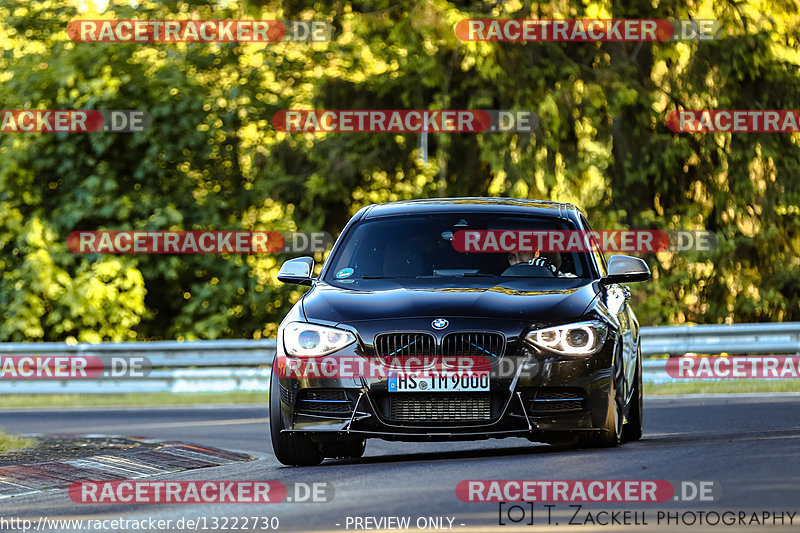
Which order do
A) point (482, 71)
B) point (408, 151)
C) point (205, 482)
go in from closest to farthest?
point (205, 482) → point (482, 71) → point (408, 151)

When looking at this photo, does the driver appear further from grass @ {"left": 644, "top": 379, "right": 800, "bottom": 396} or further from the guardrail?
the guardrail

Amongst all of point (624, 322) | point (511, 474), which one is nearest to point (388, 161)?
point (624, 322)

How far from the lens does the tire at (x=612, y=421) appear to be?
903 centimetres

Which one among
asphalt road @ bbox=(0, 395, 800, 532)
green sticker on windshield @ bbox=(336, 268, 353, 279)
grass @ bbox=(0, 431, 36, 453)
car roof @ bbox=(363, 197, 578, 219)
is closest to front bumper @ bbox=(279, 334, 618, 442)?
asphalt road @ bbox=(0, 395, 800, 532)

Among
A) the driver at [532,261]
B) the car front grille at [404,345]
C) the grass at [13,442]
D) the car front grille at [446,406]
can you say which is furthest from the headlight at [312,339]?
the grass at [13,442]

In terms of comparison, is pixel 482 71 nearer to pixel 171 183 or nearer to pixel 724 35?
pixel 724 35

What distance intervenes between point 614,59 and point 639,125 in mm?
1189

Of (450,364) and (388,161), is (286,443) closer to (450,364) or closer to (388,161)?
(450,364)

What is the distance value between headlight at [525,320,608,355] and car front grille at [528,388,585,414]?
24cm

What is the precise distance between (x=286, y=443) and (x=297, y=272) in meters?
1.38

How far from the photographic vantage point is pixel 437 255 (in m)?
10.2

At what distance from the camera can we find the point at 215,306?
90.2ft

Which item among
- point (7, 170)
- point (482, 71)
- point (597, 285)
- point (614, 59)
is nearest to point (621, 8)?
point (614, 59)

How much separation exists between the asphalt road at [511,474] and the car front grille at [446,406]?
0.32 metres
